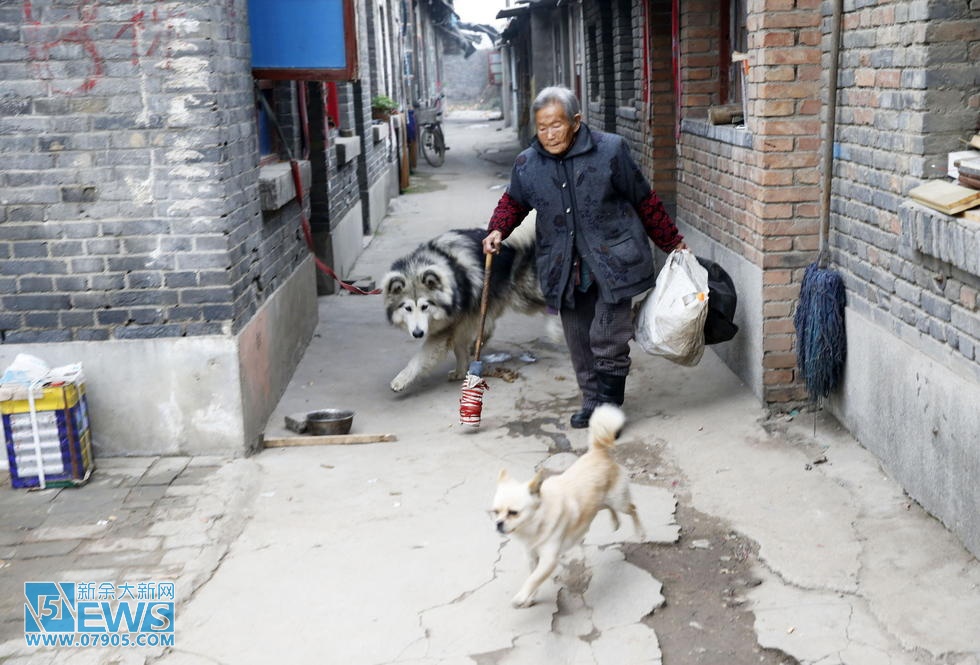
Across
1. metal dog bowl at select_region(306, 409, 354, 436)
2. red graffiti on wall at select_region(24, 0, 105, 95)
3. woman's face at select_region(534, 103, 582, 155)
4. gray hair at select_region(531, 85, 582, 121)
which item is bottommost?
metal dog bowl at select_region(306, 409, 354, 436)

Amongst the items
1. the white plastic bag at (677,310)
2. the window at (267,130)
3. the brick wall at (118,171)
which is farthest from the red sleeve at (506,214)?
the window at (267,130)

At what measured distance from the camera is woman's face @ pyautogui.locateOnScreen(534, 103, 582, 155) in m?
5.39

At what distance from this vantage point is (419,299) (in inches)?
266

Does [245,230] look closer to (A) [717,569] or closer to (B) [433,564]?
(B) [433,564]

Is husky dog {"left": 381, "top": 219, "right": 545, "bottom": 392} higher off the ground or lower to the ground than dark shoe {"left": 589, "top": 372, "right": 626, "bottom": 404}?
higher

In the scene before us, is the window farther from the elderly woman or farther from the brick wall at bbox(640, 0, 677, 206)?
the brick wall at bbox(640, 0, 677, 206)

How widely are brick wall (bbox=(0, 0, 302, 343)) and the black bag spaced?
2630mm

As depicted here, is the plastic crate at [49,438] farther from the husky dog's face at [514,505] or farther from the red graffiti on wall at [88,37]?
the husky dog's face at [514,505]

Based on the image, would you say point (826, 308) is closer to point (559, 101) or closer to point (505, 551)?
point (559, 101)

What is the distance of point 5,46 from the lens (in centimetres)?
521

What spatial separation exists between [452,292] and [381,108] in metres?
9.79

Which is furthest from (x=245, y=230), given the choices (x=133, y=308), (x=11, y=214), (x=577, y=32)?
(x=577, y=32)

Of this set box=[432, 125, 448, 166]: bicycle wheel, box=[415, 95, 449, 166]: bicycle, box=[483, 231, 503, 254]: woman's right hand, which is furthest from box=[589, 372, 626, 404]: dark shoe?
box=[432, 125, 448, 166]: bicycle wheel

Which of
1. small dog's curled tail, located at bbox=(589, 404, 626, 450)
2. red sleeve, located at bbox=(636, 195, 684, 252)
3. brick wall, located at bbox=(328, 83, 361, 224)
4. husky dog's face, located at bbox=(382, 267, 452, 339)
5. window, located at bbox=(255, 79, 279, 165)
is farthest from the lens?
brick wall, located at bbox=(328, 83, 361, 224)
